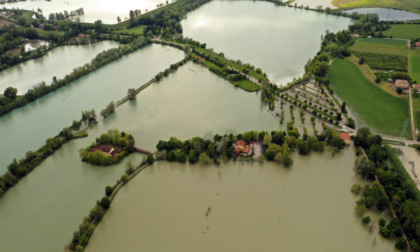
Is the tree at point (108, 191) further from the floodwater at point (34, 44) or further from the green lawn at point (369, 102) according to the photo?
the floodwater at point (34, 44)

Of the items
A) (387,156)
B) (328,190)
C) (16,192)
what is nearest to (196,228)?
(328,190)

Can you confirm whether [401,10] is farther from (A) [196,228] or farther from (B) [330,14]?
(A) [196,228]

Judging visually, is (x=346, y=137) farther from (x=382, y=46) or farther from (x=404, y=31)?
(x=404, y=31)

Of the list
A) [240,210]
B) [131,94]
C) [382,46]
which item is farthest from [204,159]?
[382,46]

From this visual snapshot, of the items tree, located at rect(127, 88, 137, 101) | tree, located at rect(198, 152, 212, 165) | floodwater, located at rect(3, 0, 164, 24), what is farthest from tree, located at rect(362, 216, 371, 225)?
floodwater, located at rect(3, 0, 164, 24)

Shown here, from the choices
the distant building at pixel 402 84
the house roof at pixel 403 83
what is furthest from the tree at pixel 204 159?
the house roof at pixel 403 83
